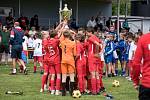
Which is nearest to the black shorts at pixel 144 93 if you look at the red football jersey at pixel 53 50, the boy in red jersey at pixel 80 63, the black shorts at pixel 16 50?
the boy in red jersey at pixel 80 63

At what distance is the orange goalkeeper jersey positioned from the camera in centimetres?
1235

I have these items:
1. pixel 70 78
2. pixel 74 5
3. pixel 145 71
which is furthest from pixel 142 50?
pixel 74 5

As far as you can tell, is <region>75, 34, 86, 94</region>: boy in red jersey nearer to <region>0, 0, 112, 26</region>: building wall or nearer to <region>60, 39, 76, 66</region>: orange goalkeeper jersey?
<region>60, 39, 76, 66</region>: orange goalkeeper jersey

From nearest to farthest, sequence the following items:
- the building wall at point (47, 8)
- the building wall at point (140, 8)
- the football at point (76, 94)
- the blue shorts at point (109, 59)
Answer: the football at point (76, 94) → the blue shorts at point (109, 59) → the building wall at point (47, 8) → the building wall at point (140, 8)

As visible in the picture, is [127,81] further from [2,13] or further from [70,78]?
[2,13]

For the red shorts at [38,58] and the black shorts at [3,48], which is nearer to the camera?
the red shorts at [38,58]

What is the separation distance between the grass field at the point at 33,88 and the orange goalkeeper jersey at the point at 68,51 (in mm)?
1015

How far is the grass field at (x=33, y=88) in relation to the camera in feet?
41.1

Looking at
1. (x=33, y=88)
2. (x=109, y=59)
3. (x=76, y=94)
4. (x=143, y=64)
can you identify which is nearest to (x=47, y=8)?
(x=109, y=59)

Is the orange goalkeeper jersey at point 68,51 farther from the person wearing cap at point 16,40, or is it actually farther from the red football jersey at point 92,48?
the person wearing cap at point 16,40

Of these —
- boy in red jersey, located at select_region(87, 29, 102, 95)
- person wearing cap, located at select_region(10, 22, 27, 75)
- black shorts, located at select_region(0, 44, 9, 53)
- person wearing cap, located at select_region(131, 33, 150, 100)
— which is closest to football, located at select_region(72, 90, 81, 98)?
boy in red jersey, located at select_region(87, 29, 102, 95)

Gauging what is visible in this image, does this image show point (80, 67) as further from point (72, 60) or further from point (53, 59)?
point (53, 59)

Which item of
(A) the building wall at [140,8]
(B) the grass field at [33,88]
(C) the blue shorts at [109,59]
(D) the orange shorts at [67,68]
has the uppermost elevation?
(A) the building wall at [140,8]

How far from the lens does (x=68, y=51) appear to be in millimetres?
12398
